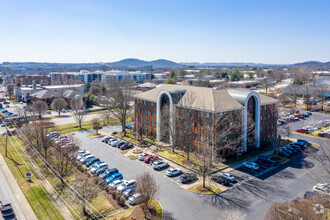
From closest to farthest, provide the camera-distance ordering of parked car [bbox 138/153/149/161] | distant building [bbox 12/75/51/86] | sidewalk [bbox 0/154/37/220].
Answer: sidewalk [bbox 0/154/37/220] < parked car [bbox 138/153/149/161] < distant building [bbox 12/75/51/86]

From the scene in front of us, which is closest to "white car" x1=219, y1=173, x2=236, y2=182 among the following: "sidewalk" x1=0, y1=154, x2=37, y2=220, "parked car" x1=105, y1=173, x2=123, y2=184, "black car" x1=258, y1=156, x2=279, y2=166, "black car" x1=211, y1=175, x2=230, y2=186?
"black car" x1=211, y1=175, x2=230, y2=186

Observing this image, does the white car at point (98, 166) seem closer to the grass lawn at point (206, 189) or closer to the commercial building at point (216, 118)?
the commercial building at point (216, 118)

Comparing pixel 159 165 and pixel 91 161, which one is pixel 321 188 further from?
pixel 91 161

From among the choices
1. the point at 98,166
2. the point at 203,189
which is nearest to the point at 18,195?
the point at 98,166

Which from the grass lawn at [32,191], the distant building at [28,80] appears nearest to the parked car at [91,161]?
the grass lawn at [32,191]

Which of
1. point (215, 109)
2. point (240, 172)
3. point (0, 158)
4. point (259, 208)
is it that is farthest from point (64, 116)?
point (259, 208)

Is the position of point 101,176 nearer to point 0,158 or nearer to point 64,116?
point 0,158

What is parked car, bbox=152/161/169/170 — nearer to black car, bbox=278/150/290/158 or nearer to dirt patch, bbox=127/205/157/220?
dirt patch, bbox=127/205/157/220
